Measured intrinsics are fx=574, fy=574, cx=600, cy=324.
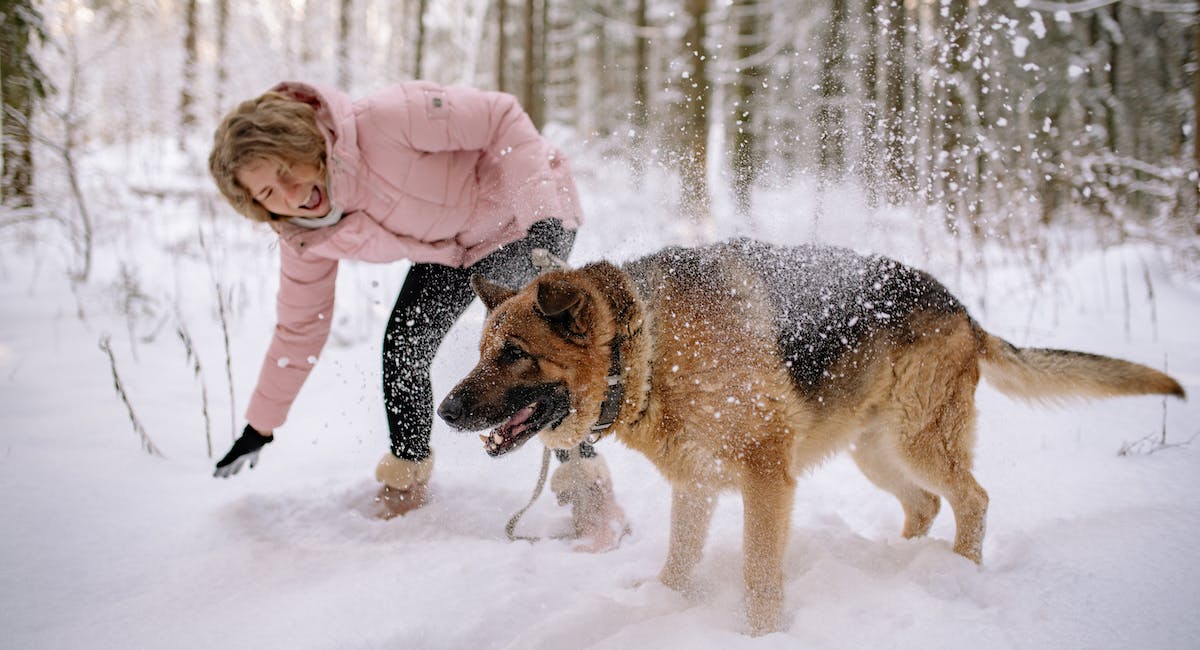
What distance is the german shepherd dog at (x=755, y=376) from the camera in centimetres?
216

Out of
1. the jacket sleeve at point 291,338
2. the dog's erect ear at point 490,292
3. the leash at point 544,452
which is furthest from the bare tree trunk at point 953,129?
the jacket sleeve at point 291,338

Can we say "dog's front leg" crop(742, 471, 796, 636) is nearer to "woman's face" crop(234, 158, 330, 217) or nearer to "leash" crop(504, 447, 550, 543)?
"leash" crop(504, 447, 550, 543)

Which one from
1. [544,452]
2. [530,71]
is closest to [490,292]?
[544,452]

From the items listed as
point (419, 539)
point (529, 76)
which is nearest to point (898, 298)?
point (419, 539)

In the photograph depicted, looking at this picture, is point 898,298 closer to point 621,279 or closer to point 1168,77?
point 621,279

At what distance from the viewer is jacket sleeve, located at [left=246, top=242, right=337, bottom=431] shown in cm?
275

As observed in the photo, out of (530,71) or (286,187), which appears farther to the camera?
(530,71)

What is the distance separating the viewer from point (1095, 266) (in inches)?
242

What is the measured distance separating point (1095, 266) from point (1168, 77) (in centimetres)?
2462

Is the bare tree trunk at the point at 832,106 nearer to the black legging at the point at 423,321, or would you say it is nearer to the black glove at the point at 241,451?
the black legging at the point at 423,321

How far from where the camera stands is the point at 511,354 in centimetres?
217

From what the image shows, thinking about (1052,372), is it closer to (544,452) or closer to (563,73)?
(544,452)

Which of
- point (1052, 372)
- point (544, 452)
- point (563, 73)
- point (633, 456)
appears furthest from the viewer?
point (563, 73)

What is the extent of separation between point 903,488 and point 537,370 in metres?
1.98
